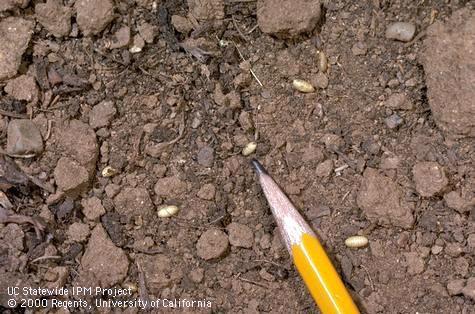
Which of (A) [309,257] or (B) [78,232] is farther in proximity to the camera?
(B) [78,232]

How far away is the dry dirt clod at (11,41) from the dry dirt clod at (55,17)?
2.3 inches

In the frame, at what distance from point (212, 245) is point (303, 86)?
22.2 inches

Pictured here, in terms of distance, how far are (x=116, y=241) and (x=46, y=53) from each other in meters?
0.62

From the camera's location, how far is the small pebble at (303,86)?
82.0 inches

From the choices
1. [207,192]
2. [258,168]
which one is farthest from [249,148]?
[207,192]

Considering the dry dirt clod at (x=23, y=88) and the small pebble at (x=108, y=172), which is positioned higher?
the dry dirt clod at (x=23, y=88)

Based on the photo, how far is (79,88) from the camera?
2084 millimetres

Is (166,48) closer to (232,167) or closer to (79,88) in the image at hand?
(79,88)

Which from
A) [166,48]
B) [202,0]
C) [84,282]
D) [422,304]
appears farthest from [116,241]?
[422,304]

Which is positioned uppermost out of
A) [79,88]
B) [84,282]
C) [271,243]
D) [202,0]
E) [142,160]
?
[202,0]

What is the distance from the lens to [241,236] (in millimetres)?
2096

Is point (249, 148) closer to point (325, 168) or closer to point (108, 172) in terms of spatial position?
point (325, 168)

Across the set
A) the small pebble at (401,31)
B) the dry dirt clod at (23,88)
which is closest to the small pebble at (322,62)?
the small pebble at (401,31)

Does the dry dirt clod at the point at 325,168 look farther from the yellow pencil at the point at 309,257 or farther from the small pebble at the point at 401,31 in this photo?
the small pebble at the point at 401,31
